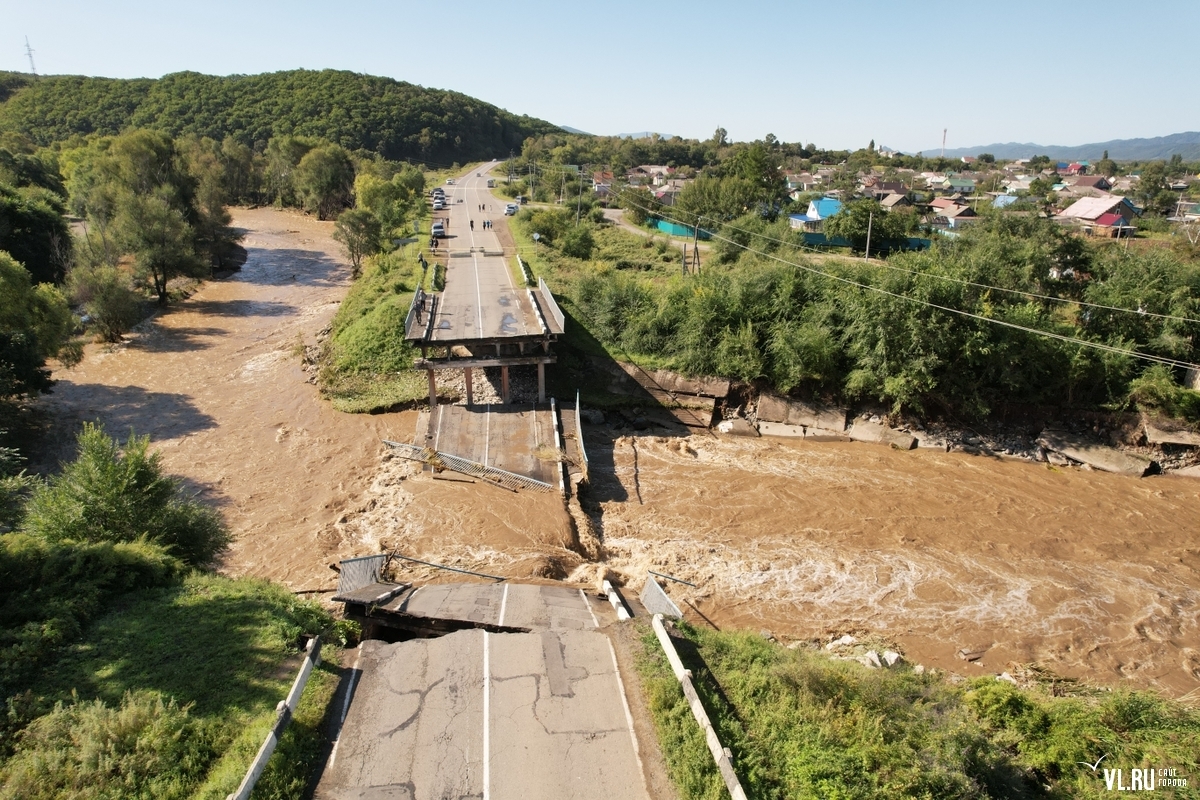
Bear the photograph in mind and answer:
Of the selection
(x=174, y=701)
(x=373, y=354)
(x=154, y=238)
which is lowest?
(x=174, y=701)

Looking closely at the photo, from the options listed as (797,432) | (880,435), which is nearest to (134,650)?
(797,432)

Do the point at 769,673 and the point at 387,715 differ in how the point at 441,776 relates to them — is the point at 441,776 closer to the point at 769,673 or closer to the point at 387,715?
the point at 387,715

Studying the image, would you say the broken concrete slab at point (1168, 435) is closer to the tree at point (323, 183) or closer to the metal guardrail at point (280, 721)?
the metal guardrail at point (280, 721)

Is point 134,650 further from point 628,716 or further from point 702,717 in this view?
point 702,717

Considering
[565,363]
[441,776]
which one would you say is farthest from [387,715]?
[565,363]

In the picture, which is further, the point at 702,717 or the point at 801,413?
the point at 801,413

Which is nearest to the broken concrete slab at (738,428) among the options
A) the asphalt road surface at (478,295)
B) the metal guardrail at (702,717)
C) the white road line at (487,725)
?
the asphalt road surface at (478,295)
